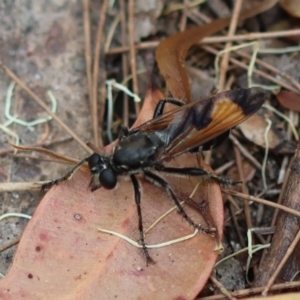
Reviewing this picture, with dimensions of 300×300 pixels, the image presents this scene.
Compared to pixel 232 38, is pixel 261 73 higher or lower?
lower

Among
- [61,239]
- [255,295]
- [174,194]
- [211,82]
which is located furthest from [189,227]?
[211,82]

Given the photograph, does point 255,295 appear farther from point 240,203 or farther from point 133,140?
point 133,140

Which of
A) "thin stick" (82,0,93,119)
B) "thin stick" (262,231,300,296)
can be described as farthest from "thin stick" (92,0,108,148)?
"thin stick" (262,231,300,296)

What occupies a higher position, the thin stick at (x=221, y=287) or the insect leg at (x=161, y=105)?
the insect leg at (x=161, y=105)

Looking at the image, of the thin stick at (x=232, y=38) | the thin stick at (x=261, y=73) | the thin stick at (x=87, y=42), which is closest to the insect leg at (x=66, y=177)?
the thin stick at (x=87, y=42)

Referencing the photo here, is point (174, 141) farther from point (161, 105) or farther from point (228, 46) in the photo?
point (228, 46)

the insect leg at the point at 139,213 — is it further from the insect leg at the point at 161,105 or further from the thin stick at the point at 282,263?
the thin stick at the point at 282,263

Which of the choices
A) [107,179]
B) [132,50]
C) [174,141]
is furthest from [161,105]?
[132,50]
